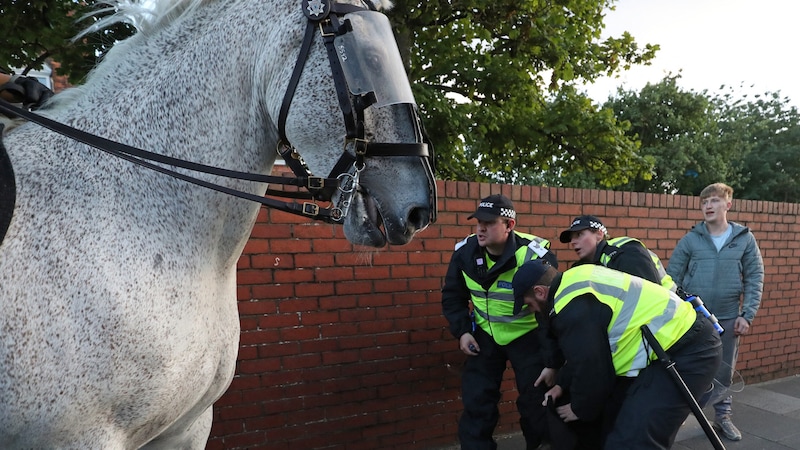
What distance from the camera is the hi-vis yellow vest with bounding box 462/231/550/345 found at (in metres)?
3.43

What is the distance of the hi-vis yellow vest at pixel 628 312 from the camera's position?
8.52 feet

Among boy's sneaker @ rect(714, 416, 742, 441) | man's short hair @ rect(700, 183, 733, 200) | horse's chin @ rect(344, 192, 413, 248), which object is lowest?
boy's sneaker @ rect(714, 416, 742, 441)

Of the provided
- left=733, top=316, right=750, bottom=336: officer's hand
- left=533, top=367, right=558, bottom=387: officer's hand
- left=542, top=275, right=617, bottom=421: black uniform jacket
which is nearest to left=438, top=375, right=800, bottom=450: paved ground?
left=733, top=316, right=750, bottom=336: officer's hand

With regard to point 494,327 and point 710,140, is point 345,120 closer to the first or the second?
point 494,327

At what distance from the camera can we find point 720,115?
95.2ft

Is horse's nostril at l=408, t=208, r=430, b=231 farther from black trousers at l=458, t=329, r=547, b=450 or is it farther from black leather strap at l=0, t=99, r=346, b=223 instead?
black trousers at l=458, t=329, r=547, b=450

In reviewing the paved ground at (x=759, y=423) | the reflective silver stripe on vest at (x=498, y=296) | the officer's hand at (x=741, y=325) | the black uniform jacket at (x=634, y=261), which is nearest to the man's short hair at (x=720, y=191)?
the officer's hand at (x=741, y=325)

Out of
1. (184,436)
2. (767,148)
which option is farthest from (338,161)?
(767,148)

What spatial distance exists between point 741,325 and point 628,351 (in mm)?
2412

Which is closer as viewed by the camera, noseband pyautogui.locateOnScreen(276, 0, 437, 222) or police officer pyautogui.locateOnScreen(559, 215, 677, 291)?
noseband pyautogui.locateOnScreen(276, 0, 437, 222)

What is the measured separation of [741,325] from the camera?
4.32m

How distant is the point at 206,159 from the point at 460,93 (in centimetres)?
692

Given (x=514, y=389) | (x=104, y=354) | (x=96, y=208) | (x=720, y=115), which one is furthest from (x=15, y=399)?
(x=720, y=115)

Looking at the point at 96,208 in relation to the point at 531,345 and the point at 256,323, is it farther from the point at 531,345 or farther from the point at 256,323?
the point at 531,345
